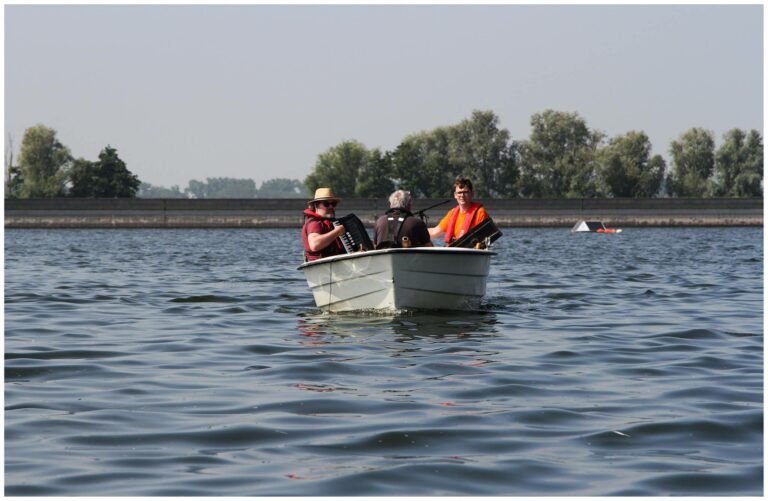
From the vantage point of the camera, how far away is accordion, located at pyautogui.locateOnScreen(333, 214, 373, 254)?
1625cm

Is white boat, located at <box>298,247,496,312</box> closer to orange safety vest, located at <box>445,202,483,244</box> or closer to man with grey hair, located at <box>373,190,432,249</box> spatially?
man with grey hair, located at <box>373,190,432,249</box>

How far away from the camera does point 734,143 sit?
5556 inches

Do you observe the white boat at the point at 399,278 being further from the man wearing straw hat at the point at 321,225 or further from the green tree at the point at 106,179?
the green tree at the point at 106,179

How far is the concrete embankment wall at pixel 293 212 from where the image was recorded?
9350 cm

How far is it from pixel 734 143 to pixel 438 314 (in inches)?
5174

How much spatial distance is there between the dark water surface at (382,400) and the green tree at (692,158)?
127242 millimetres

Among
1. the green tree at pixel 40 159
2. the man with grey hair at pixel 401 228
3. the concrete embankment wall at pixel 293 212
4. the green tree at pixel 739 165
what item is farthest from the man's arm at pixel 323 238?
the green tree at pixel 739 165

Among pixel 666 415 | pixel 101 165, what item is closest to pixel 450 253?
pixel 666 415

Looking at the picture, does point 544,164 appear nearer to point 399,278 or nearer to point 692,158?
point 692,158

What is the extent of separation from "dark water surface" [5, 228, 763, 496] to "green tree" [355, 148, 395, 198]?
11936cm

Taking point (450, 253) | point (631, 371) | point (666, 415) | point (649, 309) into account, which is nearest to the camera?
point (666, 415)

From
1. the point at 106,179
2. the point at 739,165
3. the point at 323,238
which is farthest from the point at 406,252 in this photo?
the point at 739,165

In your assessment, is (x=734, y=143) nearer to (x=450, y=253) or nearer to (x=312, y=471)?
(x=450, y=253)

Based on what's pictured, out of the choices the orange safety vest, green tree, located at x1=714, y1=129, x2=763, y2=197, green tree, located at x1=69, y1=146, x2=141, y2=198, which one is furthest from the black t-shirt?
green tree, located at x1=714, y1=129, x2=763, y2=197
